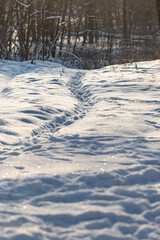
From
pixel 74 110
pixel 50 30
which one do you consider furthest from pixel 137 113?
pixel 50 30

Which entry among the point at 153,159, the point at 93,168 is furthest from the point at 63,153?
the point at 153,159

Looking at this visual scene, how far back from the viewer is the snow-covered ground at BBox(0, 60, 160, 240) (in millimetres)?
1397

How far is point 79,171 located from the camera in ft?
6.55

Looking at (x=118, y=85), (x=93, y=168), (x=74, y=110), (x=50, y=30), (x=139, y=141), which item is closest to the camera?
(x=93, y=168)

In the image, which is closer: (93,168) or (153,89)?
(93,168)

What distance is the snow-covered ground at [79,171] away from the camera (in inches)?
55.0

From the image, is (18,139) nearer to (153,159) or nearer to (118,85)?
(153,159)

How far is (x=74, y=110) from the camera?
4.14 m

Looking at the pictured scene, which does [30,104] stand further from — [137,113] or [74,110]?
[137,113]

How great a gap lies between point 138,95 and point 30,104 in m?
2.05

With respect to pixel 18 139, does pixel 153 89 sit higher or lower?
higher

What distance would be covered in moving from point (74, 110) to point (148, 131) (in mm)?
1473

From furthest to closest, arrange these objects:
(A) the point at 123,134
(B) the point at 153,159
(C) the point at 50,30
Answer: (C) the point at 50,30
(A) the point at 123,134
(B) the point at 153,159

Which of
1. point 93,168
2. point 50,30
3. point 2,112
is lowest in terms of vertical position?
point 93,168
